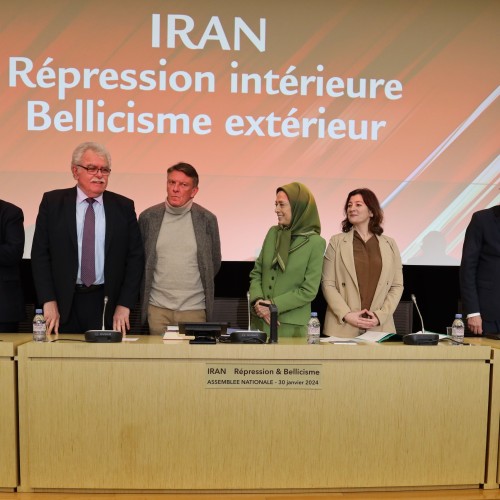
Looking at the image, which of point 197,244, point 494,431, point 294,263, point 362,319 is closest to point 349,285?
point 362,319

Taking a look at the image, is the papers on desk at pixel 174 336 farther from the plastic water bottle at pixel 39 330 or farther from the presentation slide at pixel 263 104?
the presentation slide at pixel 263 104

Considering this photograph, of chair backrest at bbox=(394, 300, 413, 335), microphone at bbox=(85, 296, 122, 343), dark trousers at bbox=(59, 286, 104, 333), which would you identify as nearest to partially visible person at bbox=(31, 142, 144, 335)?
dark trousers at bbox=(59, 286, 104, 333)

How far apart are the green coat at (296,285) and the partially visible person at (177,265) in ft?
0.97

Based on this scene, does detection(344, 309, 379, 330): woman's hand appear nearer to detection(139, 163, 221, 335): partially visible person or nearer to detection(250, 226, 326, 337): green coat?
detection(250, 226, 326, 337): green coat

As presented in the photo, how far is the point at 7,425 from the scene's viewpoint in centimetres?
256

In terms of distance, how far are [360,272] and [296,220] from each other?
1.48ft

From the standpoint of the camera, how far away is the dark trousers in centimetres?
312

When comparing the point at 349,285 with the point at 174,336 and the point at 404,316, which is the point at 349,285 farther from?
the point at 404,316

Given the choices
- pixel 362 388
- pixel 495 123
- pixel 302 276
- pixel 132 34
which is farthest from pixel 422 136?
pixel 362 388

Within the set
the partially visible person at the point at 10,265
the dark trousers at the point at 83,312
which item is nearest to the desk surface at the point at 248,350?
the dark trousers at the point at 83,312

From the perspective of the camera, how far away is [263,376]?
2.64m

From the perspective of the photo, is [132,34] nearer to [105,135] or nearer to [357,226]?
[105,135]

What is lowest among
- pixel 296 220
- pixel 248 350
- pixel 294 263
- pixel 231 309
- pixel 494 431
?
pixel 494 431

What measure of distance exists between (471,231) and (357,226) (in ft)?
2.11
